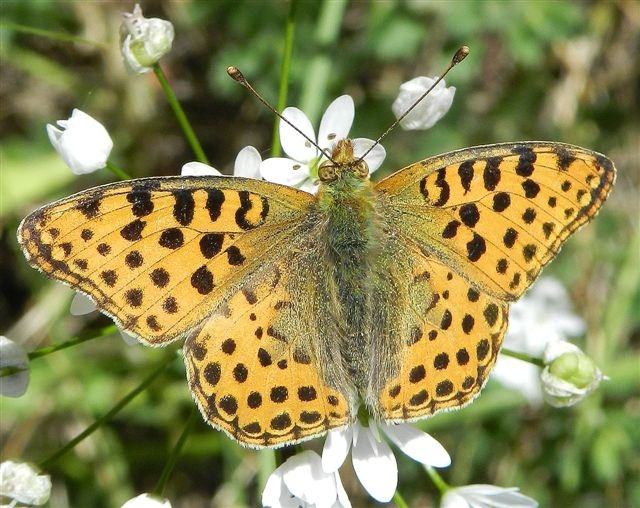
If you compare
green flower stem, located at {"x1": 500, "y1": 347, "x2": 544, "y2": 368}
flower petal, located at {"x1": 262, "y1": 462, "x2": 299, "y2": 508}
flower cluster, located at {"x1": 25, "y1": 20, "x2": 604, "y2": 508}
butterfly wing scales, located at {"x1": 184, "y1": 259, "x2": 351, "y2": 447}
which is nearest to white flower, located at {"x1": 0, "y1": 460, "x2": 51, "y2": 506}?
flower cluster, located at {"x1": 25, "y1": 20, "x2": 604, "y2": 508}

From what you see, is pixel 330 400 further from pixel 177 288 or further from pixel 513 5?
pixel 513 5

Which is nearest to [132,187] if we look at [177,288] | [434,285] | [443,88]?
[177,288]

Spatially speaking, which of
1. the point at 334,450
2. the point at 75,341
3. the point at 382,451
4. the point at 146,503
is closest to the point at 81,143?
the point at 75,341

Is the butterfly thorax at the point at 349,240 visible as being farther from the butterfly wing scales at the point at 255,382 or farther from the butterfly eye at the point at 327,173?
the butterfly wing scales at the point at 255,382

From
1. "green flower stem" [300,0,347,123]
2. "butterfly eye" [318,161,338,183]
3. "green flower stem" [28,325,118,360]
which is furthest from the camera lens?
"green flower stem" [300,0,347,123]

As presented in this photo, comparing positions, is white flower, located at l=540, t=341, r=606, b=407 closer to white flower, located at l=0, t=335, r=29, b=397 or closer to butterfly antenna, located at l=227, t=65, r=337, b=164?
butterfly antenna, located at l=227, t=65, r=337, b=164

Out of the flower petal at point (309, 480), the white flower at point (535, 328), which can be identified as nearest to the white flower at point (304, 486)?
the flower petal at point (309, 480)
